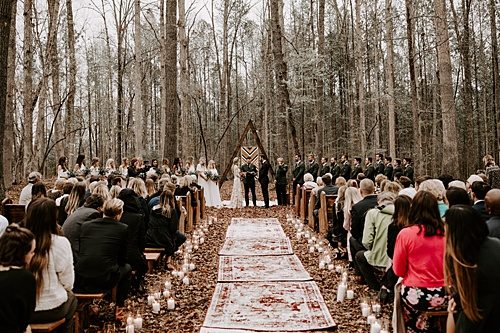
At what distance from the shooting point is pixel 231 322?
521 cm

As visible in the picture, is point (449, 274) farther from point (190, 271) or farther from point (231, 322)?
point (190, 271)

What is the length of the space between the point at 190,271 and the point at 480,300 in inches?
227

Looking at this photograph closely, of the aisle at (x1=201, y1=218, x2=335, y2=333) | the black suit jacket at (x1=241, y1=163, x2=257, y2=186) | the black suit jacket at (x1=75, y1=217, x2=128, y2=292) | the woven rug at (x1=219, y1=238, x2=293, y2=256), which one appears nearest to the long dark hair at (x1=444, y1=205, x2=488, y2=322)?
the aisle at (x1=201, y1=218, x2=335, y2=333)

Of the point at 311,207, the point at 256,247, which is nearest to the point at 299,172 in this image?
the point at 311,207

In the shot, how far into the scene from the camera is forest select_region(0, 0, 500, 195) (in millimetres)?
15133

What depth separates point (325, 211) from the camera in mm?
10477

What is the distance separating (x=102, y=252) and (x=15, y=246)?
2.06 m

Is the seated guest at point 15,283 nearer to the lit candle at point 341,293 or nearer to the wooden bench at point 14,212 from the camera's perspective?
the lit candle at point 341,293

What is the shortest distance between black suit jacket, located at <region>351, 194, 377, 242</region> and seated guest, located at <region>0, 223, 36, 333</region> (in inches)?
185

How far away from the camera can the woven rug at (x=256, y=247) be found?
9.15m

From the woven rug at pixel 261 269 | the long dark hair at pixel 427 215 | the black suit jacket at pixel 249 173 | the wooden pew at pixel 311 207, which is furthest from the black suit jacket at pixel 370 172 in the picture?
the long dark hair at pixel 427 215

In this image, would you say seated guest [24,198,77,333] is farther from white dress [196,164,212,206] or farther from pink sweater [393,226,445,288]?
white dress [196,164,212,206]

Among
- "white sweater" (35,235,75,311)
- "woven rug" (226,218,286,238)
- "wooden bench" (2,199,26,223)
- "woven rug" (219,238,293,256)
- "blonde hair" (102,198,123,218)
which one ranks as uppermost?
"blonde hair" (102,198,123,218)

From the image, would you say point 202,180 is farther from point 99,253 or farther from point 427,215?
point 427,215
